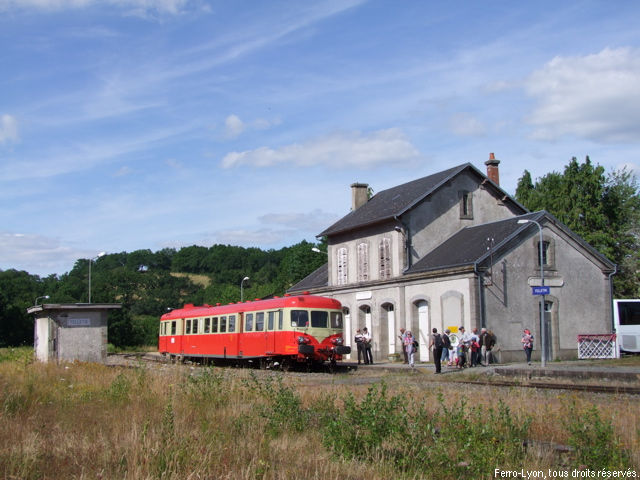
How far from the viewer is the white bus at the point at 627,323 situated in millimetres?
34750

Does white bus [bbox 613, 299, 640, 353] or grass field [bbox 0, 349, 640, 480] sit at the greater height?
white bus [bbox 613, 299, 640, 353]

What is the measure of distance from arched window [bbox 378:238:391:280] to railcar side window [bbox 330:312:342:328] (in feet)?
25.9

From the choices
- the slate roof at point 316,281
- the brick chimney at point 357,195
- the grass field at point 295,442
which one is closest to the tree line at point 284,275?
the slate roof at point 316,281

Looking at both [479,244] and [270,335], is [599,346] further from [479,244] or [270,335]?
[270,335]

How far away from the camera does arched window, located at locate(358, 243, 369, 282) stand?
37344mm

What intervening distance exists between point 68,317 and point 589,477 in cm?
2026

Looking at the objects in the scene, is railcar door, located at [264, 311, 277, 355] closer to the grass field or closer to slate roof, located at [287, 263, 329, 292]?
slate roof, located at [287, 263, 329, 292]

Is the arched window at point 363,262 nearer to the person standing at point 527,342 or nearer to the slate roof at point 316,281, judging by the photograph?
the slate roof at point 316,281

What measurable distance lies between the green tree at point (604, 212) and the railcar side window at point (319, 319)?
101ft

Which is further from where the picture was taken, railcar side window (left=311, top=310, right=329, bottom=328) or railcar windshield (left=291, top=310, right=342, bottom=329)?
railcar side window (left=311, top=310, right=329, bottom=328)

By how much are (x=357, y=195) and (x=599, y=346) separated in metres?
17.2

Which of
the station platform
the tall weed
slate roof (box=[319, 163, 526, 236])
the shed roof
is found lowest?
the station platform

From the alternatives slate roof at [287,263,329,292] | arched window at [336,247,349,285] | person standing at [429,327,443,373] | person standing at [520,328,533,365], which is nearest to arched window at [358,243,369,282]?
arched window at [336,247,349,285]

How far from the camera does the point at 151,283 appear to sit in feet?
339
